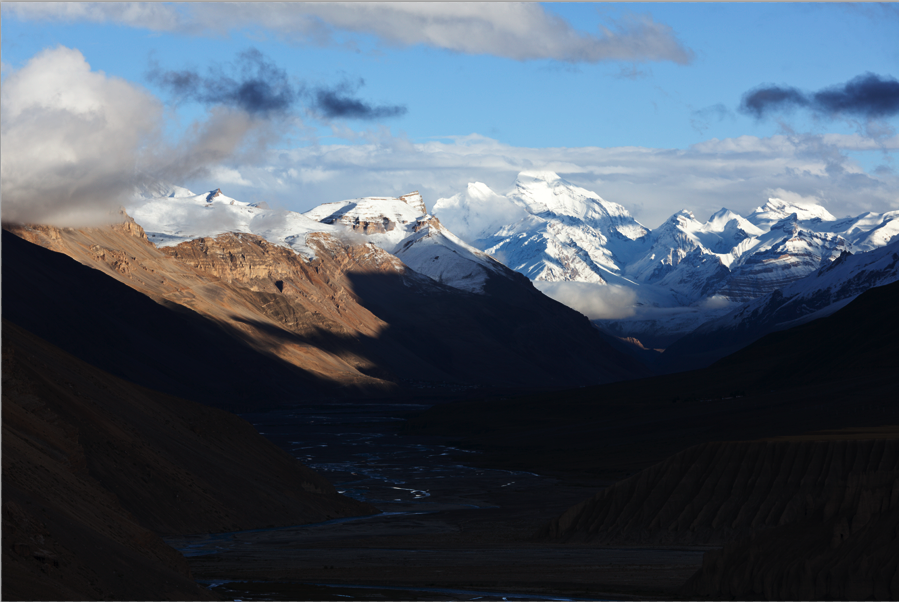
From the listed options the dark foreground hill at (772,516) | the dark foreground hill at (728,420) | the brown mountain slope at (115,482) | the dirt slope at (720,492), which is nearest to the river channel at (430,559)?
the brown mountain slope at (115,482)

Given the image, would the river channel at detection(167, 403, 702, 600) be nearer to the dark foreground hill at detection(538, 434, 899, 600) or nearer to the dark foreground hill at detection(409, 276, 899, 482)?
the dark foreground hill at detection(538, 434, 899, 600)

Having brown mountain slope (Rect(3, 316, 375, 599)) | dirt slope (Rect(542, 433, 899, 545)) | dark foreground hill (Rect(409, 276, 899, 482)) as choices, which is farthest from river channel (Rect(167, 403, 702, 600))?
dark foreground hill (Rect(409, 276, 899, 482))

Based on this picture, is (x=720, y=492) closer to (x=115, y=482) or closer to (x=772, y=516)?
(x=772, y=516)

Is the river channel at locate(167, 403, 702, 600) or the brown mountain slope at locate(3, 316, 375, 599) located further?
the river channel at locate(167, 403, 702, 600)

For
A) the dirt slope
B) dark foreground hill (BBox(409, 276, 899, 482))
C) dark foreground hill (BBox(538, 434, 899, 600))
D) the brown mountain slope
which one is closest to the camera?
the brown mountain slope

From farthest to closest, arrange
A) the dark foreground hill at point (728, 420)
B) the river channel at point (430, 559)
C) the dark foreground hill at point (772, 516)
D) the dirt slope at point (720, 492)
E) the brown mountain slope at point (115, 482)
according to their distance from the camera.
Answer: the dark foreground hill at point (728, 420) < the dirt slope at point (720, 492) < the river channel at point (430, 559) < the dark foreground hill at point (772, 516) < the brown mountain slope at point (115, 482)

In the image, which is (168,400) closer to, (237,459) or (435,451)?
(237,459)

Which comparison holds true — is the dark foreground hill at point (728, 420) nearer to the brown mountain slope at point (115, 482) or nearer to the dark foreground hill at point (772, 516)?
the brown mountain slope at point (115, 482)

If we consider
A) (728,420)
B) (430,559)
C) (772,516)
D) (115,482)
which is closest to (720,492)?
(772,516)
